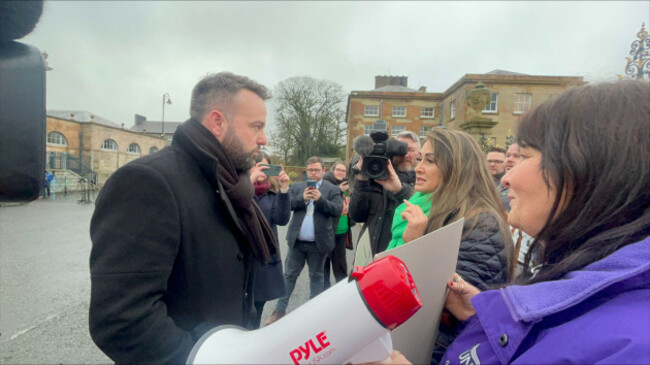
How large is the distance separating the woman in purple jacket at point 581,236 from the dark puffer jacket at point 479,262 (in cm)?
51

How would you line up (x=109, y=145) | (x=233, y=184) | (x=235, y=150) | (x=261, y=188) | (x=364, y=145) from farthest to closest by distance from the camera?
(x=109, y=145) → (x=261, y=188) → (x=364, y=145) → (x=235, y=150) → (x=233, y=184)

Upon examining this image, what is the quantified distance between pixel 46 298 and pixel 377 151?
497cm

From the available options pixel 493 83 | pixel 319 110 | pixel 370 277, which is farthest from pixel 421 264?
pixel 319 110

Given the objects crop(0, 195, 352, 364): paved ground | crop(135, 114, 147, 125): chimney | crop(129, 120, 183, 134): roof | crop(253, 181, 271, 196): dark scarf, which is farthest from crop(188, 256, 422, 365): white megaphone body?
crop(135, 114, 147, 125): chimney

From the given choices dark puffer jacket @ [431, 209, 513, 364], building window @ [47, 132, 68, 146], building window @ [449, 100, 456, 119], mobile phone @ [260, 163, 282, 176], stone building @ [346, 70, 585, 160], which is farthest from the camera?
building window @ [47, 132, 68, 146]

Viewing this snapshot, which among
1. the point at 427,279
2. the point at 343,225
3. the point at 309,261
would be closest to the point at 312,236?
the point at 309,261

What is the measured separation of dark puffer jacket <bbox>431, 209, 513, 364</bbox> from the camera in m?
1.45

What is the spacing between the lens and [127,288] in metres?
1.19

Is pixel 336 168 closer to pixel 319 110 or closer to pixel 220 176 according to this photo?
pixel 220 176

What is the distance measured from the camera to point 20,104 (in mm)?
633

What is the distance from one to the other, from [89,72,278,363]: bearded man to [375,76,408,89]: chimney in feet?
141

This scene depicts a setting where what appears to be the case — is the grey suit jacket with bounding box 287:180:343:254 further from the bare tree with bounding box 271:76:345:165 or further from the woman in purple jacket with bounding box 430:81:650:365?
the bare tree with bounding box 271:76:345:165

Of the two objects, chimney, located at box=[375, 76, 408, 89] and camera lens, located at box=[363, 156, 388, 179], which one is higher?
chimney, located at box=[375, 76, 408, 89]

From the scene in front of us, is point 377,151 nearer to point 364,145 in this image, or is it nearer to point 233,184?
point 364,145
